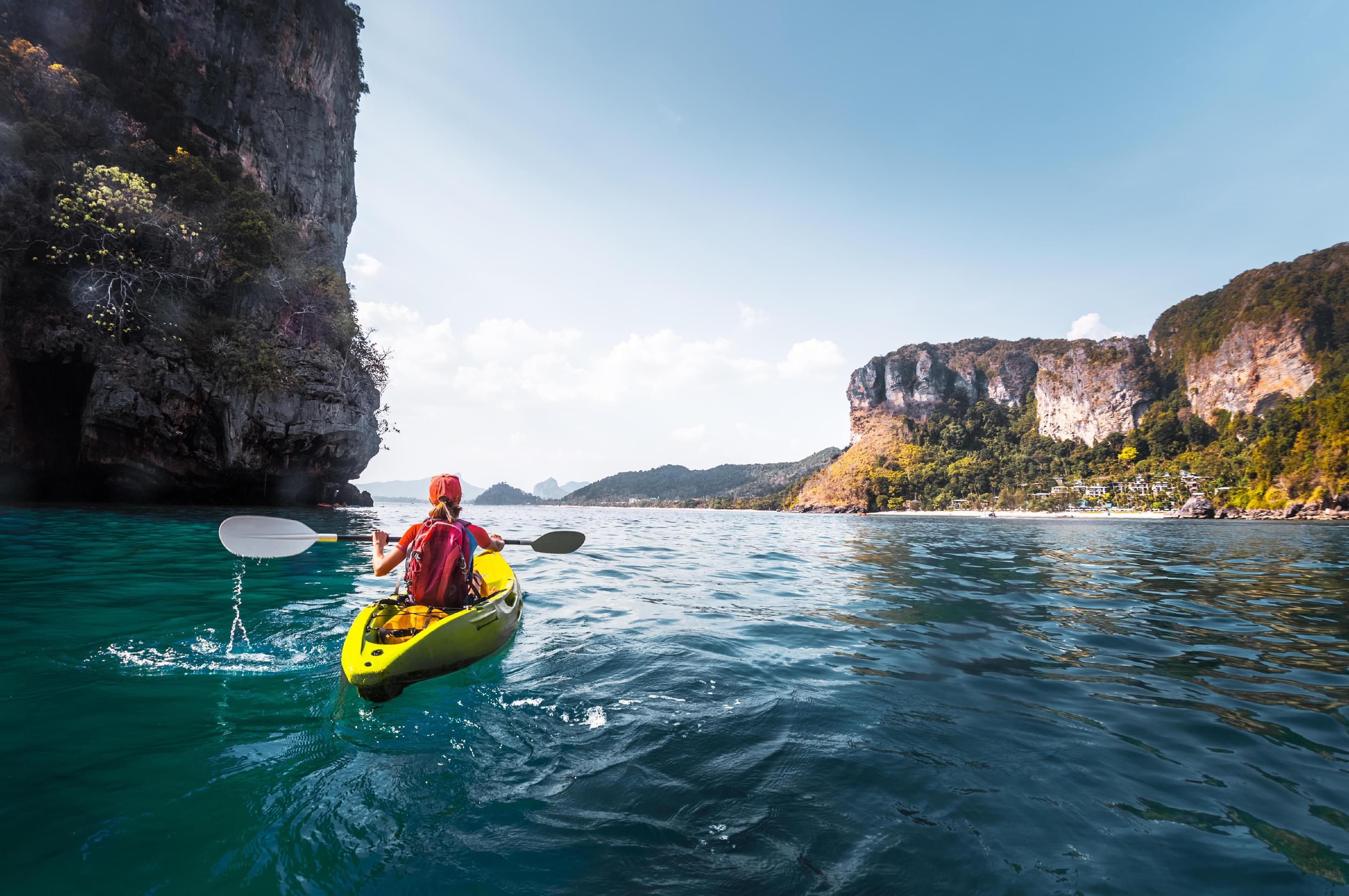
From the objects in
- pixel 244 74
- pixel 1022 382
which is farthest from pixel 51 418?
pixel 1022 382

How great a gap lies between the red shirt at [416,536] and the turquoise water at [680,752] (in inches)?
56.0

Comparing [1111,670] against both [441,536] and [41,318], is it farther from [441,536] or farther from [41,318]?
[41,318]

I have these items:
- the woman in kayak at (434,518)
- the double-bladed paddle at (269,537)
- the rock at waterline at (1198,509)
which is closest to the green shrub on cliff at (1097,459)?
the rock at waterline at (1198,509)

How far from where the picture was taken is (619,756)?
396 cm

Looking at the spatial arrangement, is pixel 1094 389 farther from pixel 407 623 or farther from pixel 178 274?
pixel 178 274

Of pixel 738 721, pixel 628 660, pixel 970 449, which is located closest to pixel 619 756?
pixel 738 721

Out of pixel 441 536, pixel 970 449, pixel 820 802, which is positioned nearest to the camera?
pixel 820 802

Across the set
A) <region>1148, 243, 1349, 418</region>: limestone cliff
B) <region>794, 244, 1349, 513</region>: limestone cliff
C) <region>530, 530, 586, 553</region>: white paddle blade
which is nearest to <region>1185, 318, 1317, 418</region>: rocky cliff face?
<region>1148, 243, 1349, 418</region>: limestone cliff

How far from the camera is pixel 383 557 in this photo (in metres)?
6.31

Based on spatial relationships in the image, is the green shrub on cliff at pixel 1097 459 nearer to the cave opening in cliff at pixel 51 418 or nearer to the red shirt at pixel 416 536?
the red shirt at pixel 416 536

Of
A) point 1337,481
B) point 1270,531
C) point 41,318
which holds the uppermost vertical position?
point 41,318

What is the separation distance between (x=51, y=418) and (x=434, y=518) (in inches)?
1391

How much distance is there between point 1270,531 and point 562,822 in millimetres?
52197

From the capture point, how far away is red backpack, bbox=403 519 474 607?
5.88 meters
